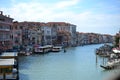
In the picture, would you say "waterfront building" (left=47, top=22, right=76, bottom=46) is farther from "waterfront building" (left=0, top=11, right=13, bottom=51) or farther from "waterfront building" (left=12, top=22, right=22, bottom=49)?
"waterfront building" (left=0, top=11, right=13, bottom=51)

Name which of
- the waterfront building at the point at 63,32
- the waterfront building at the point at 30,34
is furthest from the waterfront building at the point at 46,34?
the waterfront building at the point at 63,32

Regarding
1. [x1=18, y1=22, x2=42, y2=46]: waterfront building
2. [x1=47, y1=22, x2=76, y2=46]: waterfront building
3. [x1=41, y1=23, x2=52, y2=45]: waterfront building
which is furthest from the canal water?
[x1=47, y1=22, x2=76, y2=46]: waterfront building

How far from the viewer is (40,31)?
120 ft

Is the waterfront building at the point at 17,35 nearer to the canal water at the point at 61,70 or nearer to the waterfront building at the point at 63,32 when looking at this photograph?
the canal water at the point at 61,70

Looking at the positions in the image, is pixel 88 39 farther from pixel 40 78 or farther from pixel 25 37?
pixel 40 78

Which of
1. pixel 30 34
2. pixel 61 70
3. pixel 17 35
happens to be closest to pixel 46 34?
pixel 30 34

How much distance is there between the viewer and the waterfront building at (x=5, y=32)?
68.6ft

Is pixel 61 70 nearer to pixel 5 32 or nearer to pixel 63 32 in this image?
pixel 5 32

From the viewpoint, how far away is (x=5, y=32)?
862 inches

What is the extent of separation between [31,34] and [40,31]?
11.2 feet

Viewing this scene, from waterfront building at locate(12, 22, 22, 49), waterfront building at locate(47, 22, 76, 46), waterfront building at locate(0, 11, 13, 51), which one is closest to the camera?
waterfront building at locate(0, 11, 13, 51)

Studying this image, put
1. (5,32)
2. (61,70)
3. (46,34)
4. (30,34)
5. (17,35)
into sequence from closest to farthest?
(61,70)
(5,32)
(17,35)
(30,34)
(46,34)

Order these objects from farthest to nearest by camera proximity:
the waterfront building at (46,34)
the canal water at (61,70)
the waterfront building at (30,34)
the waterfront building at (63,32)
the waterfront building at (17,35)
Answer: the waterfront building at (63,32) → the waterfront building at (46,34) → the waterfront building at (30,34) → the waterfront building at (17,35) → the canal water at (61,70)

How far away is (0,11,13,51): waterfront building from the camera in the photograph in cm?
2091
